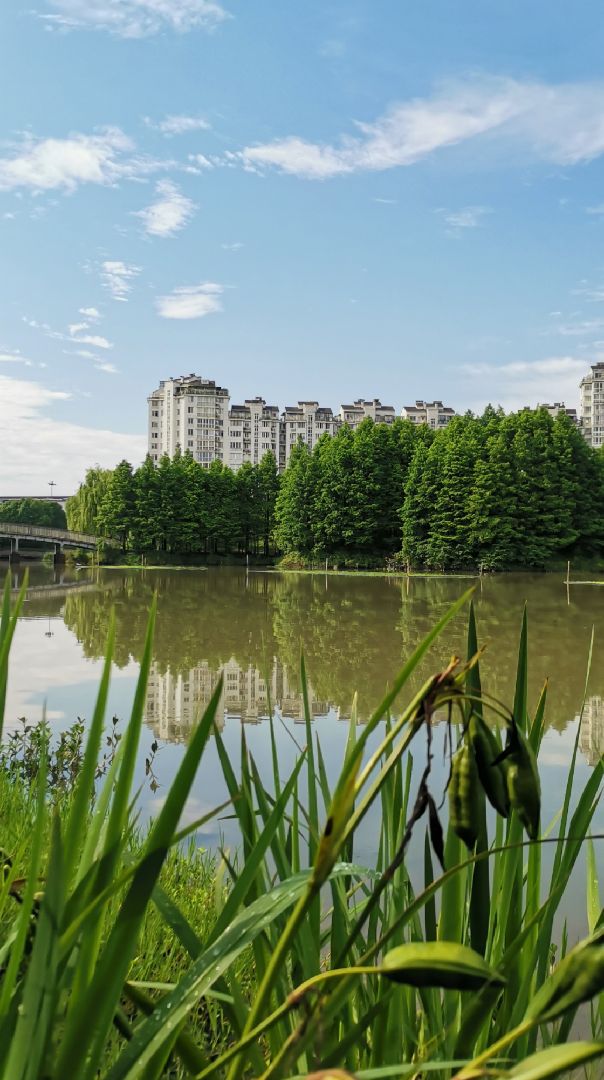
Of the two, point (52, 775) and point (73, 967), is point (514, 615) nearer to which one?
point (52, 775)

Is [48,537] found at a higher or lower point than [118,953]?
higher

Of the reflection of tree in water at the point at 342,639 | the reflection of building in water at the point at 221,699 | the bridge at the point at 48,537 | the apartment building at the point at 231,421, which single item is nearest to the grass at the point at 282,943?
the reflection of tree in water at the point at 342,639

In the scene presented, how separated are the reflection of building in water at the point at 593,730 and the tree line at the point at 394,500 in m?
34.2

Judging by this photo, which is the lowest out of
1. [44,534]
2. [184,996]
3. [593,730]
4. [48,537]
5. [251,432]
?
[593,730]

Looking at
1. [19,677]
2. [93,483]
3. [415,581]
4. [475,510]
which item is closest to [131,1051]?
[19,677]

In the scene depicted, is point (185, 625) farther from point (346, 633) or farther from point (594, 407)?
point (594, 407)

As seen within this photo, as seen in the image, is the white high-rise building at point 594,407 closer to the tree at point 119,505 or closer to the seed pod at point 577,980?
the tree at point 119,505

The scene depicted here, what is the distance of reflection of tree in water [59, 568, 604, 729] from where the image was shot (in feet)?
36.5

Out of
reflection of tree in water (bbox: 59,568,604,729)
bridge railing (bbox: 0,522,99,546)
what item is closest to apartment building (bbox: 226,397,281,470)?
bridge railing (bbox: 0,522,99,546)

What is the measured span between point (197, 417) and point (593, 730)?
296 feet

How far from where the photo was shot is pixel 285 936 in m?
0.53

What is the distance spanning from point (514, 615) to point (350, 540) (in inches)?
1107

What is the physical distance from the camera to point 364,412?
346 ft

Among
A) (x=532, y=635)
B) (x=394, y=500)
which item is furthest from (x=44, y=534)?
(x=532, y=635)
